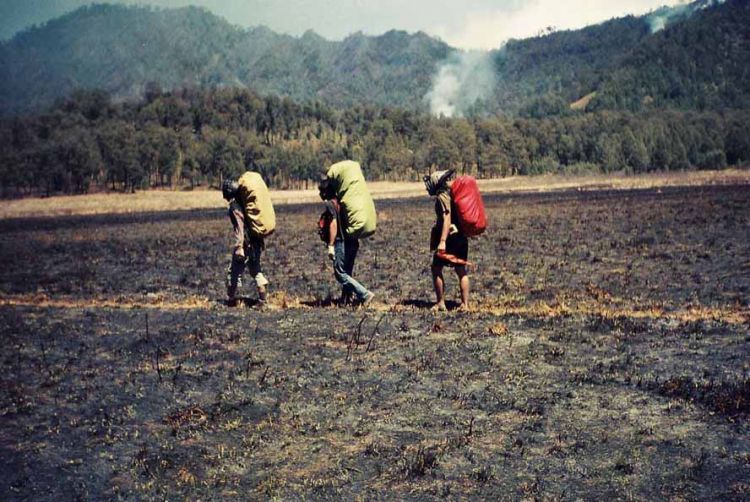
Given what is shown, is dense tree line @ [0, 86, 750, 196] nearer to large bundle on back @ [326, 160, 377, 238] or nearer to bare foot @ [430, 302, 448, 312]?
large bundle on back @ [326, 160, 377, 238]

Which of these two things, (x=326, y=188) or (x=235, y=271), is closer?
(x=326, y=188)

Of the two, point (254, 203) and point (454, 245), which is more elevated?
point (254, 203)

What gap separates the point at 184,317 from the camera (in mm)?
12992

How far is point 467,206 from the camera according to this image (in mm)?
11617

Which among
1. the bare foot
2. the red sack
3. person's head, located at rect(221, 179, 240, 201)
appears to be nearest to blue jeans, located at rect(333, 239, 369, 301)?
the bare foot

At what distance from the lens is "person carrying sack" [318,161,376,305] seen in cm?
1236

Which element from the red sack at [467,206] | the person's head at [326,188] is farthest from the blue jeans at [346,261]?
the red sack at [467,206]

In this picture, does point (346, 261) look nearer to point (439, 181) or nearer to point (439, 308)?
point (439, 308)

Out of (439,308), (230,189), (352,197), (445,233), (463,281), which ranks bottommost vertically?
(439,308)

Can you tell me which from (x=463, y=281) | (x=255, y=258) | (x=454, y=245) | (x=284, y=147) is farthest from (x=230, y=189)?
(x=284, y=147)

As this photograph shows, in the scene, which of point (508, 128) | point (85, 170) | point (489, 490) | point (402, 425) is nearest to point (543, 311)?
point (402, 425)

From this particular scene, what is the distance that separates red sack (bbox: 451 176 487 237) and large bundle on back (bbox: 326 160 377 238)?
5.63 ft

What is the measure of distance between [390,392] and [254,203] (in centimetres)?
622

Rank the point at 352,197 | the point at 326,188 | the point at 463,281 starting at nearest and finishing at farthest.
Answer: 1. the point at 463,281
2. the point at 352,197
3. the point at 326,188
